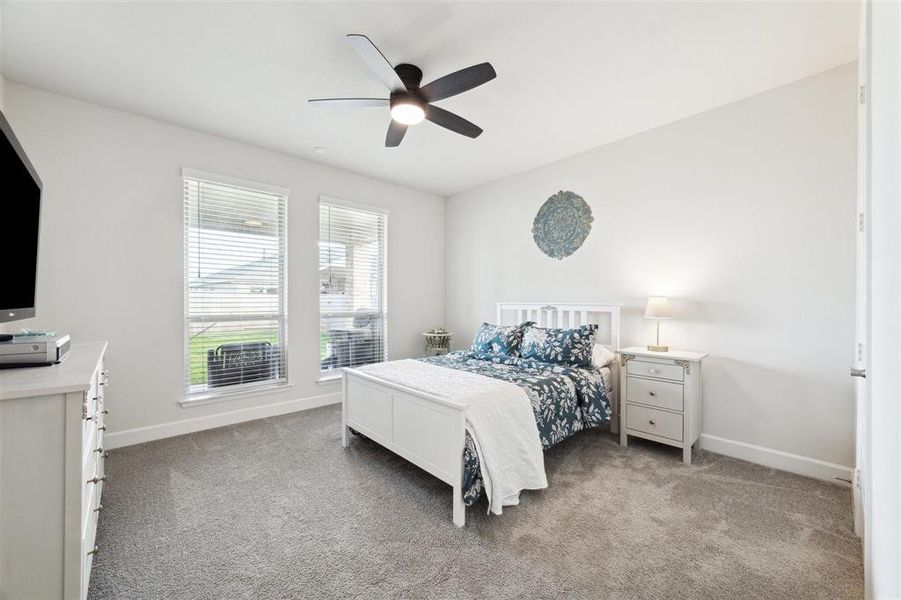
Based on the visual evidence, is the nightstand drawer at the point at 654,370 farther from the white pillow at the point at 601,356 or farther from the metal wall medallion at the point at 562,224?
the metal wall medallion at the point at 562,224

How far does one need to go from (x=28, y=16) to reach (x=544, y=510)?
3974 mm

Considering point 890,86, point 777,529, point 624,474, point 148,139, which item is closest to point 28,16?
point 148,139

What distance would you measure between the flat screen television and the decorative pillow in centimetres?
305

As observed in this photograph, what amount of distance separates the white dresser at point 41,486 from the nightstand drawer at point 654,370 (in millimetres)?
3291

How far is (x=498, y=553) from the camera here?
179cm

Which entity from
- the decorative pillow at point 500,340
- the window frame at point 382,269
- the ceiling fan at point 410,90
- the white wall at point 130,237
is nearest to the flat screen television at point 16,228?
the ceiling fan at point 410,90

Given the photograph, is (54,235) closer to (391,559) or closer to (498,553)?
(391,559)

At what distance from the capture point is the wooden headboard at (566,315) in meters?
3.53

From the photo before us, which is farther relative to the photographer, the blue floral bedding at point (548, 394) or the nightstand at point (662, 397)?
the nightstand at point (662, 397)

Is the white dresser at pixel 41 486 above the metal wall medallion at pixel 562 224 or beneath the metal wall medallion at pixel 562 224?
beneath

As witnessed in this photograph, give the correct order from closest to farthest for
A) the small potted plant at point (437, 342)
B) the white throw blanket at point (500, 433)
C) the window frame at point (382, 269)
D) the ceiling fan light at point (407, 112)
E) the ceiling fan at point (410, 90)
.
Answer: the ceiling fan at point (410, 90)
the white throw blanket at point (500, 433)
the ceiling fan light at point (407, 112)
the window frame at point (382, 269)
the small potted plant at point (437, 342)

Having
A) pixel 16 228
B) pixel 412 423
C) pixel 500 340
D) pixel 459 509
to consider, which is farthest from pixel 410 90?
pixel 459 509

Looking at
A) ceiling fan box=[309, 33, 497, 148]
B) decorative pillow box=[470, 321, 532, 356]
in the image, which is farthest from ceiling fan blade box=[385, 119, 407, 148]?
decorative pillow box=[470, 321, 532, 356]

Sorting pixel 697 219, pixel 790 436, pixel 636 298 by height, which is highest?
pixel 697 219
